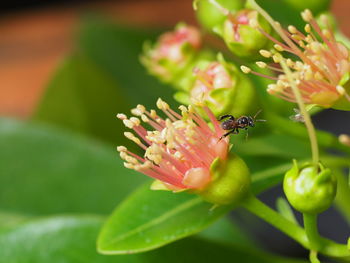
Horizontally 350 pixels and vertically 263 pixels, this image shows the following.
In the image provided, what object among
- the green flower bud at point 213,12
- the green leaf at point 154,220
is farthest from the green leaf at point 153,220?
the green flower bud at point 213,12

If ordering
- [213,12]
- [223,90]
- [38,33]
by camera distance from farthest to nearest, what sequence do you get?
1. [38,33]
2. [213,12]
3. [223,90]

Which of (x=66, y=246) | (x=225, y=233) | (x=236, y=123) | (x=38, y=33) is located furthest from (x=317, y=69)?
(x=38, y=33)

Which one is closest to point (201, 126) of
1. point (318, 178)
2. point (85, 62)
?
point (318, 178)

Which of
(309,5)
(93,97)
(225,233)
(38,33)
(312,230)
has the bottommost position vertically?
(312,230)

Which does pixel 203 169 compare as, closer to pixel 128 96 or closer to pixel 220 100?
pixel 220 100

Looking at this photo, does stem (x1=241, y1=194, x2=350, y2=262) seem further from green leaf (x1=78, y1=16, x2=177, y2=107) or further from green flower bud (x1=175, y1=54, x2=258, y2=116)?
green leaf (x1=78, y1=16, x2=177, y2=107)

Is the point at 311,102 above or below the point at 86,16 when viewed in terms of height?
below

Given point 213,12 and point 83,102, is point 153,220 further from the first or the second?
point 83,102

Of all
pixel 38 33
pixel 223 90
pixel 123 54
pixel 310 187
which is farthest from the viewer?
pixel 38 33
